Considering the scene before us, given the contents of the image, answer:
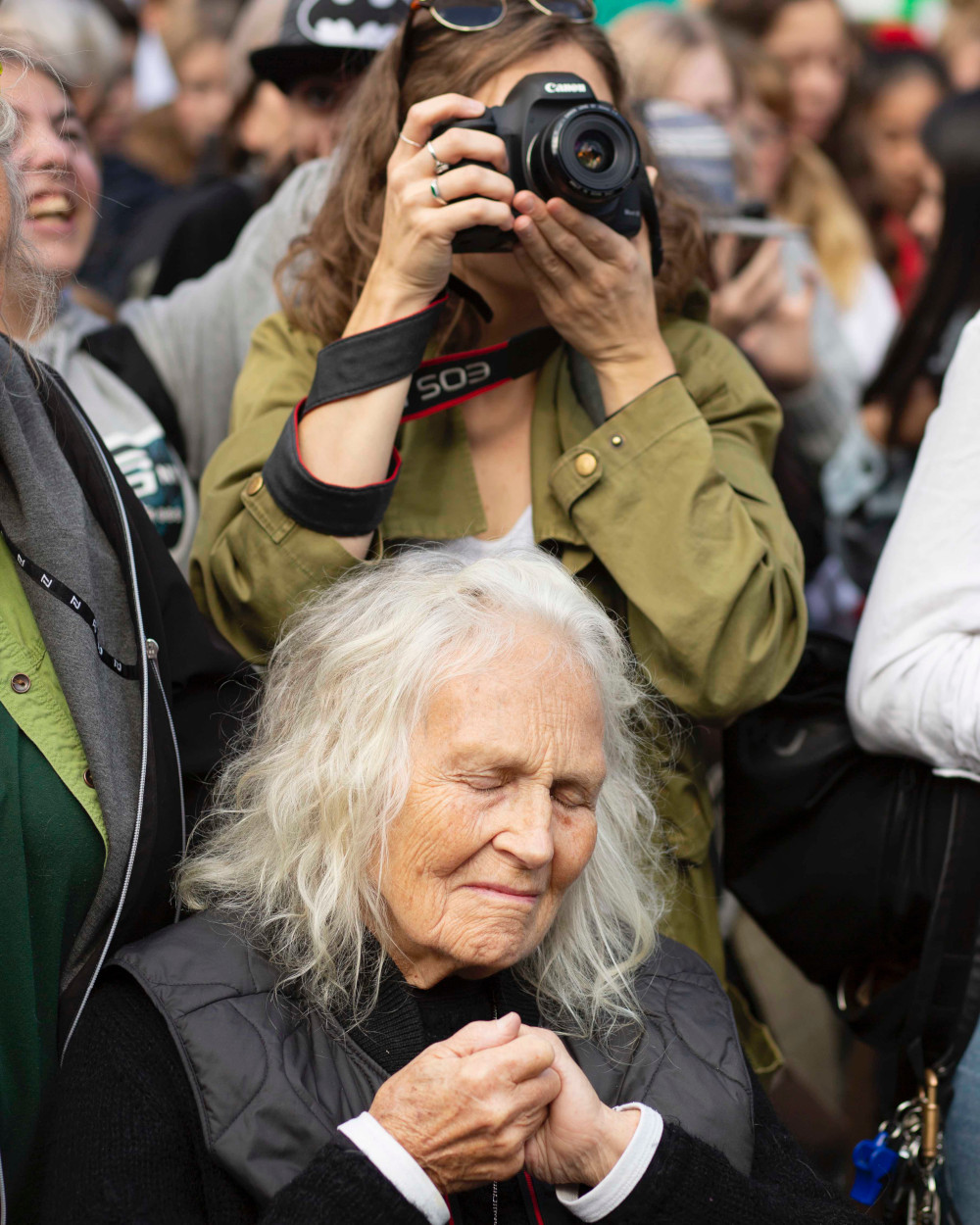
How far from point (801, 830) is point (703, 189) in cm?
141

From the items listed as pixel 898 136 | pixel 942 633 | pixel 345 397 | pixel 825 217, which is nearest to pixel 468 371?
pixel 345 397

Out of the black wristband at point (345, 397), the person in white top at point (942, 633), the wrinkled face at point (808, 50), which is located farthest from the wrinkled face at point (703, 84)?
the black wristband at point (345, 397)

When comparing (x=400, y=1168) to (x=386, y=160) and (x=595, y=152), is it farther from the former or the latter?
(x=386, y=160)

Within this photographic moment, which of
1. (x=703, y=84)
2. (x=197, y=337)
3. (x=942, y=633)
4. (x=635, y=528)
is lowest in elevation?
(x=942, y=633)

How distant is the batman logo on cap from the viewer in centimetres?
261

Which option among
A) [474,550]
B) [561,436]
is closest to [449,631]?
[474,550]

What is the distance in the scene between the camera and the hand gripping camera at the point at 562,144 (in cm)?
176

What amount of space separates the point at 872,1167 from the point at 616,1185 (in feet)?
1.88

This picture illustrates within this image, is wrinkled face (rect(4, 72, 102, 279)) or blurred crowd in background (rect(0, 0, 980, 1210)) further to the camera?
blurred crowd in background (rect(0, 0, 980, 1210))

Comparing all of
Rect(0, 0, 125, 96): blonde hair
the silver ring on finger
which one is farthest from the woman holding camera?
Rect(0, 0, 125, 96): blonde hair

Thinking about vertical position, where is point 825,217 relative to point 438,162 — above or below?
below

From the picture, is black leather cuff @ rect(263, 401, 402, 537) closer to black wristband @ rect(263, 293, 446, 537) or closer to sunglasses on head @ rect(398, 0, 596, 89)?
black wristband @ rect(263, 293, 446, 537)

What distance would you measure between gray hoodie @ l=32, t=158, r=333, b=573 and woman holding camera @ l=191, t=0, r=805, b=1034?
29 cm

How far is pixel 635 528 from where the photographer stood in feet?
6.13
